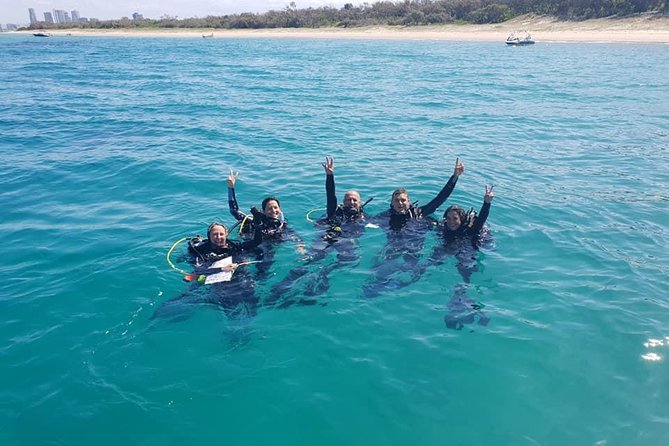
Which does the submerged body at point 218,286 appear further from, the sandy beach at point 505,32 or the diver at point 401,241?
the sandy beach at point 505,32

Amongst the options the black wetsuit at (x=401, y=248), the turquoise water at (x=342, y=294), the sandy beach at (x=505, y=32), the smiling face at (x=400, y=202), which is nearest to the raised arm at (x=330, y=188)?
the turquoise water at (x=342, y=294)

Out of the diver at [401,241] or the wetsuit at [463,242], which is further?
the wetsuit at [463,242]

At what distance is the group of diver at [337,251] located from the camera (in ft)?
27.2

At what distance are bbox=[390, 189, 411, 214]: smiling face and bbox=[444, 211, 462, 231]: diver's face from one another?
3.27 feet

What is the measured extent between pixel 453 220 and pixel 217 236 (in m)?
4.40

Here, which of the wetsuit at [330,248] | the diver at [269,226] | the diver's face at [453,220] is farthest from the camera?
the diver at [269,226]

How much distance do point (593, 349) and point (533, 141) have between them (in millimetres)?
11775

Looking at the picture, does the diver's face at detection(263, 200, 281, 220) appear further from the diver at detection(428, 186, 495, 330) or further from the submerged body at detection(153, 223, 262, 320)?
the diver at detection(428, 186, 495, 330)

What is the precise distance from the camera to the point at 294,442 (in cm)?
571

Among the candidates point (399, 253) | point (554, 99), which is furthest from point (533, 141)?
point (399, 253)

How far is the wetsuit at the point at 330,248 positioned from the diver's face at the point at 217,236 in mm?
1337

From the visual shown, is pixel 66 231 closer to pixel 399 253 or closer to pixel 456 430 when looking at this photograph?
pixel 399 253

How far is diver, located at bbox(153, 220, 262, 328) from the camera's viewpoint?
8.04 m

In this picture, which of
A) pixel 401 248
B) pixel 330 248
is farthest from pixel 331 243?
pixel 401 248
